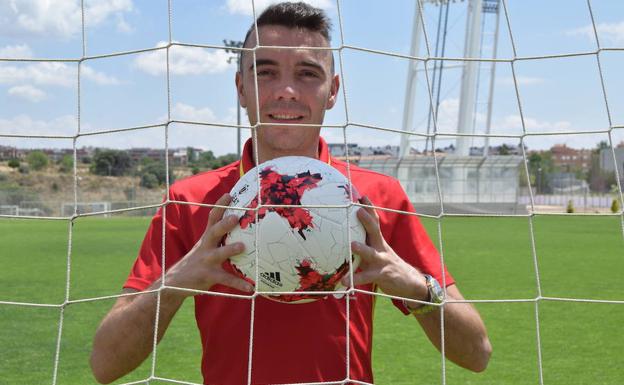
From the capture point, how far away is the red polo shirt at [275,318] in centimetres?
194

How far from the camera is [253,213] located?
5.81 ft

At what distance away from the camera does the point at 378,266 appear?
178 centimetres

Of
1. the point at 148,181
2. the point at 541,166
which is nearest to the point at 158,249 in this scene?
the point at 148,181

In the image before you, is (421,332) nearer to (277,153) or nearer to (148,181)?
(277,153)

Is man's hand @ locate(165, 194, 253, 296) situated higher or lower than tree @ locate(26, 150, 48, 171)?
lower

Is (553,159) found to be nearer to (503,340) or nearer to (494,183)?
(494,183)

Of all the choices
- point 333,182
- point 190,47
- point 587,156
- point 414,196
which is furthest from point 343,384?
point 587,156

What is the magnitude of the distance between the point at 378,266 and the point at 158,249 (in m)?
0.62

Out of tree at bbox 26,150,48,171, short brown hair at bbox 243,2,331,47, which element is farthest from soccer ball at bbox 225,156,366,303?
tree at bbox 26,150,48,171

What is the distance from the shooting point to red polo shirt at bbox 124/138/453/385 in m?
1.94

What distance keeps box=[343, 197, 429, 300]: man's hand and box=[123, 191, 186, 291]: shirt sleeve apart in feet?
1.63

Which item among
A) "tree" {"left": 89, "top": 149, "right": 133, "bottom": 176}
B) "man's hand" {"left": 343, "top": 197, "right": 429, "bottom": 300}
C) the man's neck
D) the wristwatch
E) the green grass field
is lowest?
the green grass field

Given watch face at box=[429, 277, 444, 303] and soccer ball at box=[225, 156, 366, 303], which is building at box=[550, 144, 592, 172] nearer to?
watch face at box=[429, 277, 444, 303]

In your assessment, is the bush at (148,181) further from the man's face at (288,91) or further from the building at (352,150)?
the man's face at (288,91)
